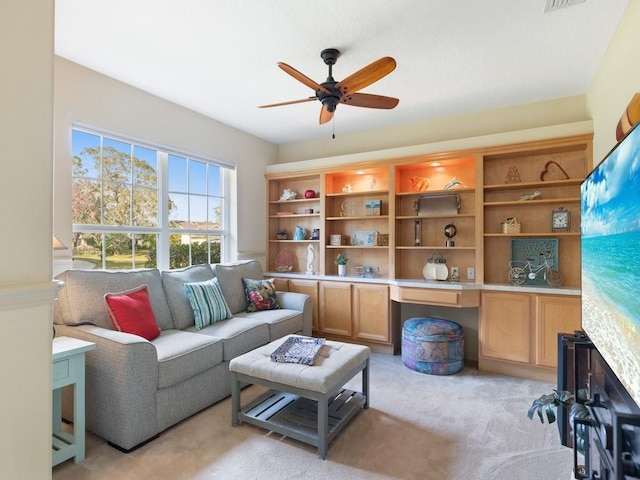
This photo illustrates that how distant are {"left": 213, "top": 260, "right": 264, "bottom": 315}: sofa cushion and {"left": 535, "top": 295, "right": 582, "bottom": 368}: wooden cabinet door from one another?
2.95 m

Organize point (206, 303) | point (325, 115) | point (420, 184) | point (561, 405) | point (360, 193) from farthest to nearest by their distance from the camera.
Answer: point (360, 193) < point (420, 184) < point (206, 303) < point (325, 115) < point (561, 405)

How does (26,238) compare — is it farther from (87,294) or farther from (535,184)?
(535,184)

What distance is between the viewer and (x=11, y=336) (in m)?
1.12

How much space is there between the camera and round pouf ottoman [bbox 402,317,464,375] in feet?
10.5

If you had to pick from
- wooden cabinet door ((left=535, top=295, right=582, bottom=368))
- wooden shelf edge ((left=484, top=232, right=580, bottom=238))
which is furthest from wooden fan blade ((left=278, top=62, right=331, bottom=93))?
wooden cabinet door ((left=535, top=295, right=582, bottom=368))

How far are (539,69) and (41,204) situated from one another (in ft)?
11.5

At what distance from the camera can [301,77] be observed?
212 cm

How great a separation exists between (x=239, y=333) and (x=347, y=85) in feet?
7.04

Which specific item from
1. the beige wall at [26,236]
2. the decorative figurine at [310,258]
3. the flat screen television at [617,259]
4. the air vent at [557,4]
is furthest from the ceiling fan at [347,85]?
the decorative figurine at [310,258]

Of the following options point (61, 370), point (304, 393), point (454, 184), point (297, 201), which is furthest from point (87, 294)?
point (454, 184)

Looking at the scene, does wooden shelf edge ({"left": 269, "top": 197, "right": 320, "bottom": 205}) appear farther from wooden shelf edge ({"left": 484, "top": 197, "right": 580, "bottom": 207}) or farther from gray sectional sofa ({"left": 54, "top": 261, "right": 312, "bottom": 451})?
wooden shelf edge ({"left": 484, "top": 197, "right": 580, "bottom": 207})

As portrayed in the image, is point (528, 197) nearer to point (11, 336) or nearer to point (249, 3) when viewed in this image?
point (249, 3)

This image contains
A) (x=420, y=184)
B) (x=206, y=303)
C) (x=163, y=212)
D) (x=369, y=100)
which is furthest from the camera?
(x=420, y=184)

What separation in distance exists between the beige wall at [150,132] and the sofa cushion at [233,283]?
1.60 ft
